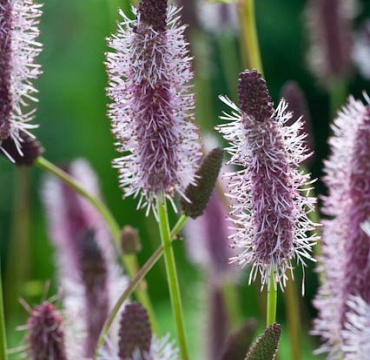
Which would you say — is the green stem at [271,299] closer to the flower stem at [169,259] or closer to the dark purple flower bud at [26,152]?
the flower stem at [169,259]

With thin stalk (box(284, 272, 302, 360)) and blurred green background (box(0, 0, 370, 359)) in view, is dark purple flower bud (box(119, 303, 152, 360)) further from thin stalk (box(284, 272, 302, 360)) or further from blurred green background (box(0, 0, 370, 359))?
blurred green background (box(0, 0, 370, 359))

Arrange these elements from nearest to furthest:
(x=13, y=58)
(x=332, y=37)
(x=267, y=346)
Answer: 1. (x=267, y=346)
2. (x=13, y=58)
3. (x=332, y=37)

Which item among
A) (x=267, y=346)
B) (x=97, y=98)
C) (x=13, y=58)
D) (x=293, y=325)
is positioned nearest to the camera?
(x=267, y=346)

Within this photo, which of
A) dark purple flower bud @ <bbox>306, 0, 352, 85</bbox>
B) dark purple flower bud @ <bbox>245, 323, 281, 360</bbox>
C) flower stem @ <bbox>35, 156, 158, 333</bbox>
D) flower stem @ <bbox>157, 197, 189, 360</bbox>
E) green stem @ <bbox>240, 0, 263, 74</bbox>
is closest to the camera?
dark purple flower bud @ <bbox>245, 323, 281, 360</bbox>

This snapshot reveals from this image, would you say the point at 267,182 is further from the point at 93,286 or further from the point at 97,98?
the point at 97,98

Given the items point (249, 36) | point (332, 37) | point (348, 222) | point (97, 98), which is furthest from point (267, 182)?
point (97, 98)

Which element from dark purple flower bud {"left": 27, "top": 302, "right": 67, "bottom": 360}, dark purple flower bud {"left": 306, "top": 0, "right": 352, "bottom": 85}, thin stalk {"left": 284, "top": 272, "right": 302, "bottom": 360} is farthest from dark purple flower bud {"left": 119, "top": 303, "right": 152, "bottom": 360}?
dark purple flower bud {"left": 306, "top": 0, "right": 352, "bottom": 85}
